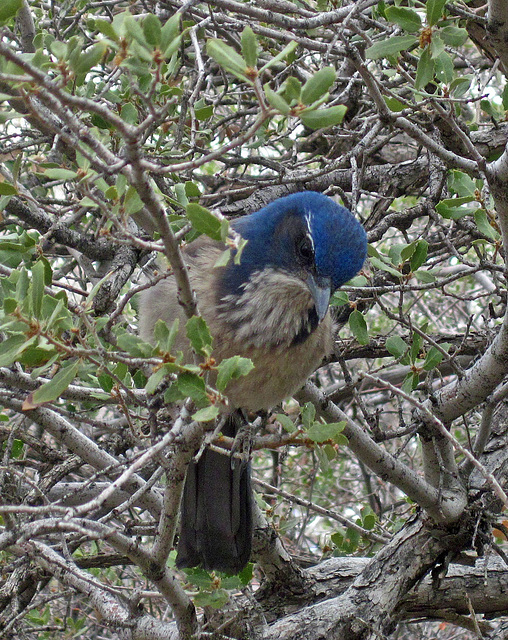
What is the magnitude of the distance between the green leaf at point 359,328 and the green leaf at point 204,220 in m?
1.44

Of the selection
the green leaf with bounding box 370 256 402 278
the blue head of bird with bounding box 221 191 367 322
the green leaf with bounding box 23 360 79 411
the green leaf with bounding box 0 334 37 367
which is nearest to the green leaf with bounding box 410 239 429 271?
the green leaf with bounding box 370 256 402 278

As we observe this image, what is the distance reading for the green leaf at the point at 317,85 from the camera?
1.83 meters

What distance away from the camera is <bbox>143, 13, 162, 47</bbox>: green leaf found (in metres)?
1.80

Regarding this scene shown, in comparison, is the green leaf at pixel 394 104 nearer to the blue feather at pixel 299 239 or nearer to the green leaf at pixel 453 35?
the green leaf at pixel 453 35

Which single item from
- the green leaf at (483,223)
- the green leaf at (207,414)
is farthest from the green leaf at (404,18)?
the green leaf at (207,414)

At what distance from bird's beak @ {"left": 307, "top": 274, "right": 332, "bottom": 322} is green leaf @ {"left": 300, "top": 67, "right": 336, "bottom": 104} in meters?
1.31

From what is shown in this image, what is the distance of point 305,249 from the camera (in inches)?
128

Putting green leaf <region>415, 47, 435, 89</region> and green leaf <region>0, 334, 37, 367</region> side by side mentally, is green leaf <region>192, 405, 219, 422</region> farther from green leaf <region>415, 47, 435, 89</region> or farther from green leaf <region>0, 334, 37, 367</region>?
green leaf <region>415, 47, 435, 89</region>

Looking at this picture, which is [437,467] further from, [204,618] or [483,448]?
[204,618]

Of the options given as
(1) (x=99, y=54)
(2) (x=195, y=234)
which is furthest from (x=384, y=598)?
(1) (x=99, y=54)

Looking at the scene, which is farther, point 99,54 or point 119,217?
point 119,217

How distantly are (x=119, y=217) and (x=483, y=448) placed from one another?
2232mm

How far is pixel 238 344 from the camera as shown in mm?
3156

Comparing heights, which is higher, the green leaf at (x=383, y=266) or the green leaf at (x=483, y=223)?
the green leaf at (x=483, y=223)
